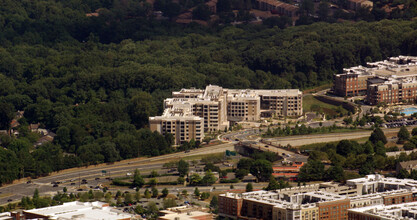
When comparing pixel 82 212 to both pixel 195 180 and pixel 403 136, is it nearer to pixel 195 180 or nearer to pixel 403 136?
pixel 195 180

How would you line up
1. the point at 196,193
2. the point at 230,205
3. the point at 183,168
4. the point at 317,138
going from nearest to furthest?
the point at 230,205, the point at 196,193, the point at 183,168, the point at 317,138

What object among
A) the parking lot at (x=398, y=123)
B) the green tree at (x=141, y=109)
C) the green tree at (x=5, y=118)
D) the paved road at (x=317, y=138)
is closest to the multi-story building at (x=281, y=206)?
the paved road at (x=317, y=138)

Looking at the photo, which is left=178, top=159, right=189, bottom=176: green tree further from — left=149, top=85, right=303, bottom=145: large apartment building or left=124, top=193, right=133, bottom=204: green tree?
left=149, top=85, right=303, bottom=145: large apartment building

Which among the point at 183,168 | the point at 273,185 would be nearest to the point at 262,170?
the point at 273,185

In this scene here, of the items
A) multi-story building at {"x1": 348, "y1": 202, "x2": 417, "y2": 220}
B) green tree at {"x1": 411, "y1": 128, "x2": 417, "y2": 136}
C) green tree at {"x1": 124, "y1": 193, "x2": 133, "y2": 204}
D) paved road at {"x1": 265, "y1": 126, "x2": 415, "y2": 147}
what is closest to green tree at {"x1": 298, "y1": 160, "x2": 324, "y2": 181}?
paved road at {"x1": 265, "y1": 126, "x2": 415, "y2": 147}

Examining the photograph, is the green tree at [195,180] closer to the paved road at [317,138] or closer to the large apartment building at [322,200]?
the large apartment building at [322,200]

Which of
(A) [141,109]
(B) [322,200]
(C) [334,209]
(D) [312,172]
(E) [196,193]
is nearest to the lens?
(C) [334,209]
